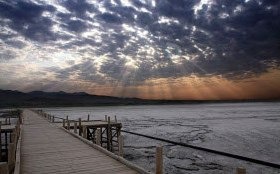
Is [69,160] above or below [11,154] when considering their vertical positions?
below

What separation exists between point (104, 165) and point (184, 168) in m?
11.9

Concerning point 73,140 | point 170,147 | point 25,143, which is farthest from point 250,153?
point 25,143

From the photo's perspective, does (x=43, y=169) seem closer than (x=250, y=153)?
Yes

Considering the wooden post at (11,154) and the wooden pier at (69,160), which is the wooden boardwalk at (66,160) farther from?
the wooden post at (11,154)

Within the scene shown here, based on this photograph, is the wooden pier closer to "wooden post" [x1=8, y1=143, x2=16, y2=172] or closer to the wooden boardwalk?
the wooden boardwalk

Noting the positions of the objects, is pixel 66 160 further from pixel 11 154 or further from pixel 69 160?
pixel 11 154

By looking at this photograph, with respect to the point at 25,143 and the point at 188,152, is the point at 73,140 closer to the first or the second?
the point at 25,143

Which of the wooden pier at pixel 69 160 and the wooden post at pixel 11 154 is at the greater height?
the wooden post at pixel 11 154

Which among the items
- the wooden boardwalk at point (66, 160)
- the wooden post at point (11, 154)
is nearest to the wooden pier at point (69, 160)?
the wooden boardwalk at point (66, 160)

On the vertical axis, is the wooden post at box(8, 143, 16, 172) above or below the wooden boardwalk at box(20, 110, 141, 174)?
above

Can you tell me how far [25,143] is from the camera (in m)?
16.9

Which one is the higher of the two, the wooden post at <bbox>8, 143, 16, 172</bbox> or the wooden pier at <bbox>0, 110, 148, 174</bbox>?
the wooden post at <bbox>8, 143, 16, 172</bbox>

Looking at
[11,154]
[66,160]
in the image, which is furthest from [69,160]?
[11,154]

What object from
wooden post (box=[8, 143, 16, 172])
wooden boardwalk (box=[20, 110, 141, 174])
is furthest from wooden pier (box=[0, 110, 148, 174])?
wooden post (box=[8, 143, 16, 172])
